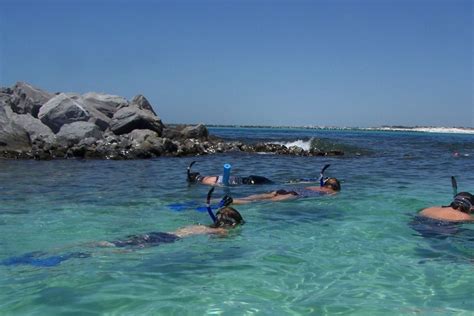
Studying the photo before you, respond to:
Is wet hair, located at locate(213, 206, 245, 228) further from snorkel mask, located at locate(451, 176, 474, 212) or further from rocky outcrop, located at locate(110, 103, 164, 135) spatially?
rocky outcrop, located at locate(110, 103, 164, 135)

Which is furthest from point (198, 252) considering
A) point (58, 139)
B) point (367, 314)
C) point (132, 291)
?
point (58, 139)

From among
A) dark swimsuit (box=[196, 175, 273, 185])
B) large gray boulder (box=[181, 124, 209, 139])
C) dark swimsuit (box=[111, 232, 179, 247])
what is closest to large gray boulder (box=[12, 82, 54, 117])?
large gray boulder (box=[181, 124, 209, 139])

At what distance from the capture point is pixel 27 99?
2692 centimetres

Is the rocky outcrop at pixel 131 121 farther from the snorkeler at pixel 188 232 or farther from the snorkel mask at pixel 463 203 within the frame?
the snorkel mask at pixel 463 203

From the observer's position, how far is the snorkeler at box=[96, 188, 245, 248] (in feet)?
20.9

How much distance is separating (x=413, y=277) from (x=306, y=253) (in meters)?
1.37

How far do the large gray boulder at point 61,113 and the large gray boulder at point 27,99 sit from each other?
1883mm

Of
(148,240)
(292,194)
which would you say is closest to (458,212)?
(292,194)

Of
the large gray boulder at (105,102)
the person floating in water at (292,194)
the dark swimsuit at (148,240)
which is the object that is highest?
the large gray boulder at (105,102)

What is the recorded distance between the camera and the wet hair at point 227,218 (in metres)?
7.38

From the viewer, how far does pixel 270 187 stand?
12734mm

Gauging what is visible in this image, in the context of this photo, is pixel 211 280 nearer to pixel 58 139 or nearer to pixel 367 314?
pixel 367 314

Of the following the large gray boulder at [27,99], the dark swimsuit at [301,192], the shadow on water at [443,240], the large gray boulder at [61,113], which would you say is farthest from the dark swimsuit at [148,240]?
the large gray boulder at [27,99]

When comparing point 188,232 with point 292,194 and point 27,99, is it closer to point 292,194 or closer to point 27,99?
point 292,194
